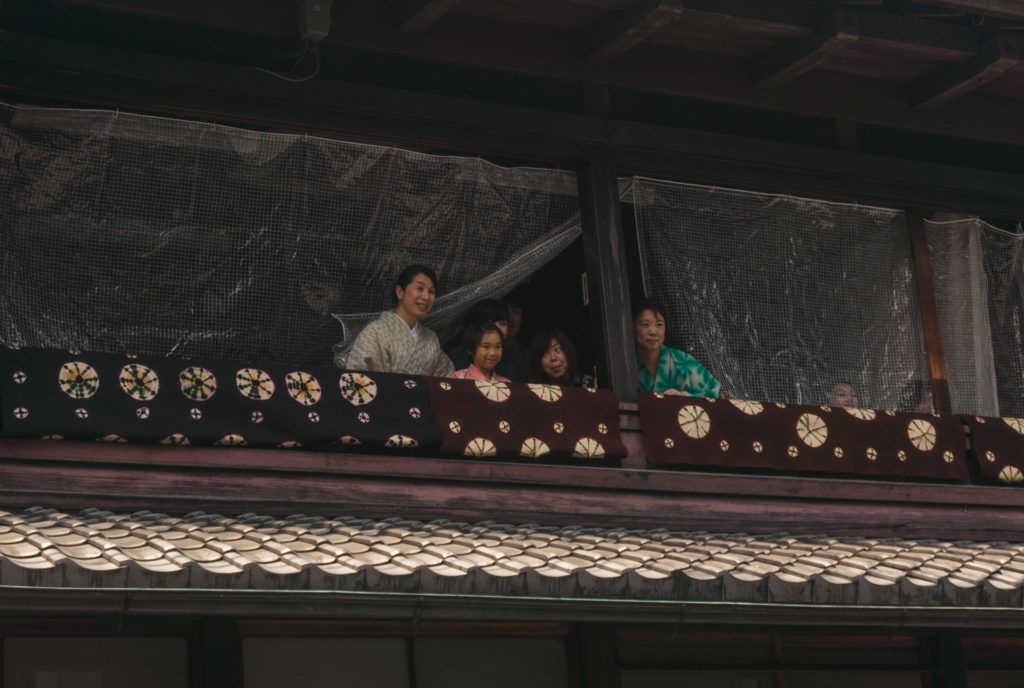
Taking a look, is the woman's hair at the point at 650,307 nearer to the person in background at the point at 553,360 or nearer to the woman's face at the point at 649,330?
the woman's face at the point at 649,330

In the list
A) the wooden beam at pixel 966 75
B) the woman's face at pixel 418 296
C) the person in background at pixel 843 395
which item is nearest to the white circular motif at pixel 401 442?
the woman's face at pixel 418 296

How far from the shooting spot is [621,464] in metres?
9.01

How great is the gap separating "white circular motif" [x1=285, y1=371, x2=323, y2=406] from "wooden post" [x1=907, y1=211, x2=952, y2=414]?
435 centimetres

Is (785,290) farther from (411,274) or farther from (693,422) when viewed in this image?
(411,274)

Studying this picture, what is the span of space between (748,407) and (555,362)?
1198mm

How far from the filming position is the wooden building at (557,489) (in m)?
6.98

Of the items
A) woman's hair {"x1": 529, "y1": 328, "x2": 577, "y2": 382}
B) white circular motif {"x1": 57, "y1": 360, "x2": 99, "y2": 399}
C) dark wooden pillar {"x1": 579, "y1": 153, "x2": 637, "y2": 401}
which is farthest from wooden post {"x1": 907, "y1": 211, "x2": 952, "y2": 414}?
white circular motif {"x1": 57, "y1": 360, "x2": 99, "y2": 399}

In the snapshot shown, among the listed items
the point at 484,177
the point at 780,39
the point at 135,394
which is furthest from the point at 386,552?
the point at 780,39

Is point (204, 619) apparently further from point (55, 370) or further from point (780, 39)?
point (780, 39)

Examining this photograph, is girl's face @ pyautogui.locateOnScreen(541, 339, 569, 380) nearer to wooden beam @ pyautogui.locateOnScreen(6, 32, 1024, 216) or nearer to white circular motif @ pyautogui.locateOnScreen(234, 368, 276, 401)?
wooden beam @ pyautogui.locateOnScreen(6, 32, 1024, 216)

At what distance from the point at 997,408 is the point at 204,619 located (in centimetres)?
576

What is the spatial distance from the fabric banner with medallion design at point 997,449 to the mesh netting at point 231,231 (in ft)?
9.39

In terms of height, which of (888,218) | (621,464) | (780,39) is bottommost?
(621,464)

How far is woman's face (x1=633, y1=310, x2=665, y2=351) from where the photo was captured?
9.77m
